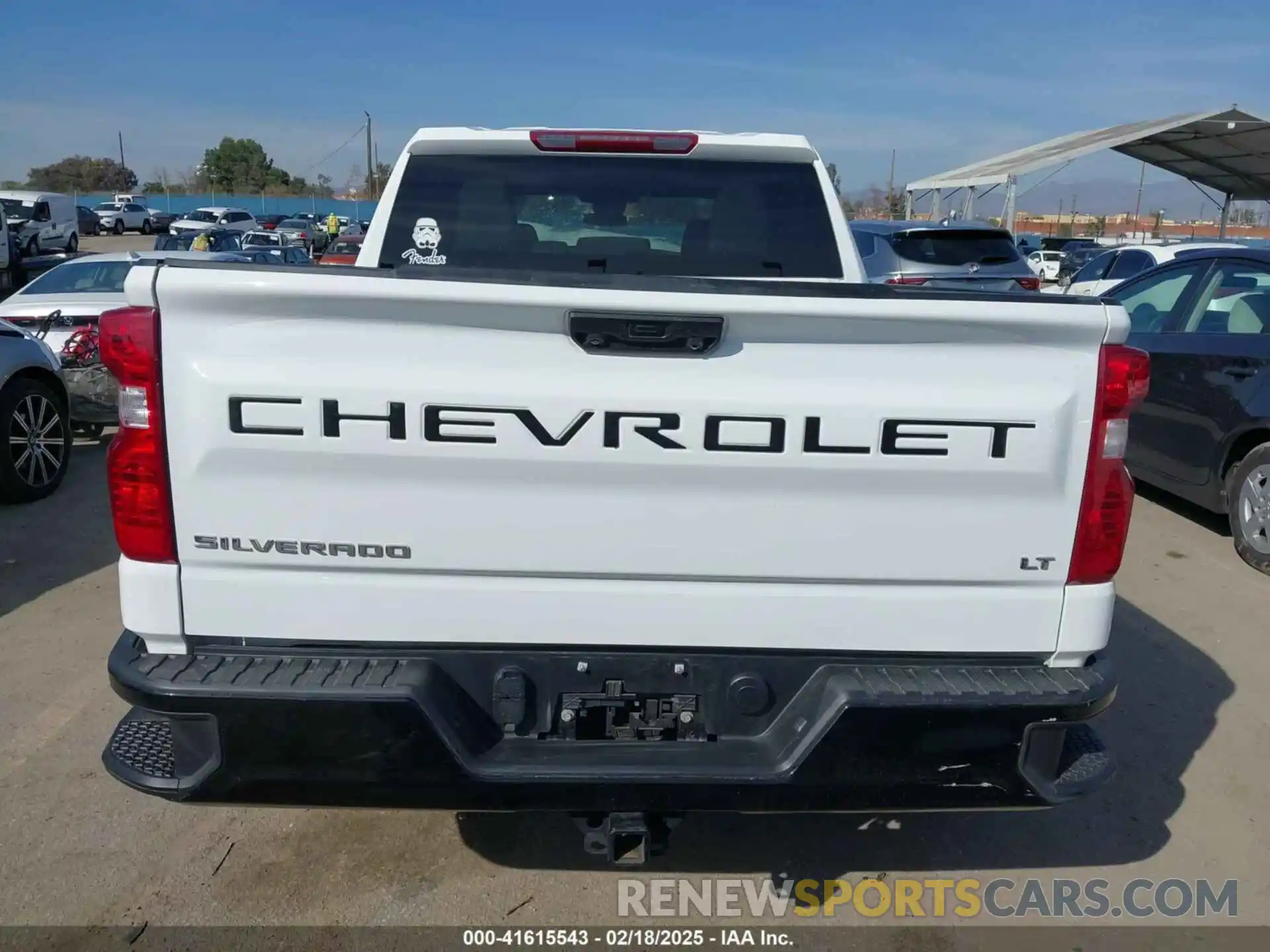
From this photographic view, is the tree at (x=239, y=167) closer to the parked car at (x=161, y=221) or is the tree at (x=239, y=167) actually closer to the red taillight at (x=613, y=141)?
the parked car at (x=161, y=221)

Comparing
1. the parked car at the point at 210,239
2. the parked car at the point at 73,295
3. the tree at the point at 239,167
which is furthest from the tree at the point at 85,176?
the parked car at the point at 73,295

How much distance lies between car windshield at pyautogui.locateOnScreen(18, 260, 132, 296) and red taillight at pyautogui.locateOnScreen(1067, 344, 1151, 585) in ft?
31.2

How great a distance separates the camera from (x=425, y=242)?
3562 millimetres

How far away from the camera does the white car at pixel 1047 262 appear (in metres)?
28.4

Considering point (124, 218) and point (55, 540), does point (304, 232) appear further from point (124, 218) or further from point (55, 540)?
point (55, 540)

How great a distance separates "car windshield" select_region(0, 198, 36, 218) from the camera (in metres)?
31.8

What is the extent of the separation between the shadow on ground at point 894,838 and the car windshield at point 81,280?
834cm

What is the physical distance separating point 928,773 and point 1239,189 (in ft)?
106

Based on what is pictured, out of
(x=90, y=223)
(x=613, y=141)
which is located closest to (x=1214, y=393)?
(x=613, y=141)

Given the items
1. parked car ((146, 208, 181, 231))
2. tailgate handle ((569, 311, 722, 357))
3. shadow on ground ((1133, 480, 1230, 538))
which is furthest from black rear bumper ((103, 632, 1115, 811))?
parked car ((146, 208, 181, 231))

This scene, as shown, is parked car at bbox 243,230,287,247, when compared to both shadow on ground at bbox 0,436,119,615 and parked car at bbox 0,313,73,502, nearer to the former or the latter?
parked car at bbox 0,313,73,502

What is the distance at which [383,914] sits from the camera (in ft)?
9.34

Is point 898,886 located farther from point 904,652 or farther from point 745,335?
point 745,335

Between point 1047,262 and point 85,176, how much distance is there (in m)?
82.6
